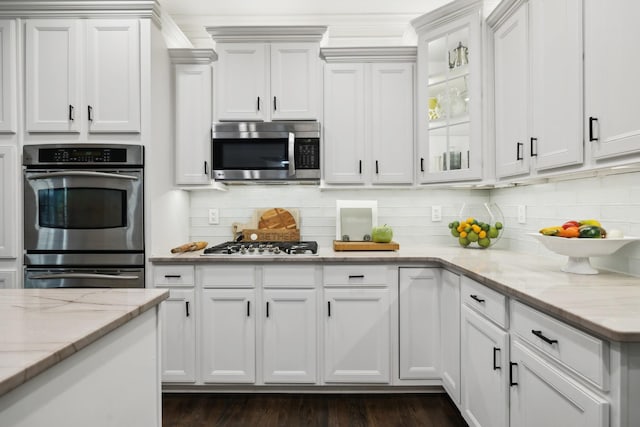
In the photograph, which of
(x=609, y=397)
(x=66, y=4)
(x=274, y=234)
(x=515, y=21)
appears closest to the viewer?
(x=609, y=397)

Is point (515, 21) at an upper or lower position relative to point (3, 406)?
upper

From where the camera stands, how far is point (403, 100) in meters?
2.86

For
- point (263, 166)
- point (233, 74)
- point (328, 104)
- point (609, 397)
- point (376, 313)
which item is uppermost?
point (233, 74)

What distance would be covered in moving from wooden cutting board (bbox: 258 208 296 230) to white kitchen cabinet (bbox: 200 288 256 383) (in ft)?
2.49

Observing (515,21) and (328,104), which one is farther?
(328,104)

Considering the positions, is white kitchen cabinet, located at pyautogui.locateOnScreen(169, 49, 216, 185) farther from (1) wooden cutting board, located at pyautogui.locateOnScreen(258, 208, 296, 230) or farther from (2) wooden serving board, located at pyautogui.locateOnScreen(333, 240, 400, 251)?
(2) wooden serving board, located at pyautogui.locateOnScreen(333, 240, 400, 251)

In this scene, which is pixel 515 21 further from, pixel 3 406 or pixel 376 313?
pixel 3 406

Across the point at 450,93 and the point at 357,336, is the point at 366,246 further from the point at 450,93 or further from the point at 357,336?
the point at 450,93

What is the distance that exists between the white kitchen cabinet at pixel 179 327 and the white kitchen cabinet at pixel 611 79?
7.44 feet

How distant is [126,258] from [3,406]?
75.6 inches

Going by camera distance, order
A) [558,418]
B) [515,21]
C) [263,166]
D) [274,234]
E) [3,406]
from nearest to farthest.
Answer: [3,406], [558,418], [515,21], [263,166], [274,234]

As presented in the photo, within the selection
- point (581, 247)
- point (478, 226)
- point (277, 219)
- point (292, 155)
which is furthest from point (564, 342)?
point (277, 219)

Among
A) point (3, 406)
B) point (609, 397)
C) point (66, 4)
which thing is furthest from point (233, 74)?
point (609, 397)

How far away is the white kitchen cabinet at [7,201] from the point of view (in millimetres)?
2479
